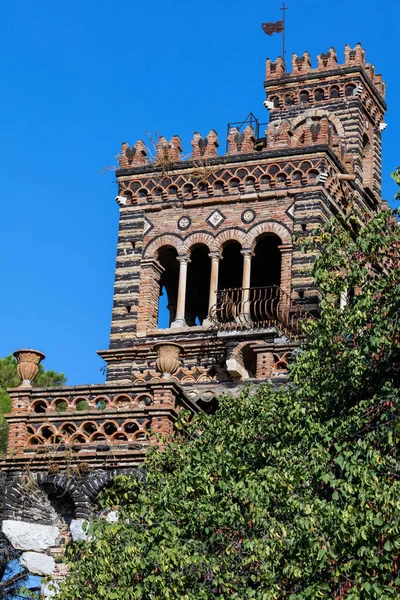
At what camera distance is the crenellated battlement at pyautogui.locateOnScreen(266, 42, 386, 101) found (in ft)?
127

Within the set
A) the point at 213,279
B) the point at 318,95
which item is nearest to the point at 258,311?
the point at 213,279

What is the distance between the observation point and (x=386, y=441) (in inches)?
754

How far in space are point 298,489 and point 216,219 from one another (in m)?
15.8

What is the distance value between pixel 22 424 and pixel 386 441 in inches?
332

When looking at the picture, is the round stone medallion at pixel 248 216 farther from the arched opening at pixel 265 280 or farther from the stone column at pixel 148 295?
the stone column at pixel 148 295

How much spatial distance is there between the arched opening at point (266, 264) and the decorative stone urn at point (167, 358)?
34.5ft

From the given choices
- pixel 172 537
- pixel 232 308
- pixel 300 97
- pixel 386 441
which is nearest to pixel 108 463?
pixel 172 537

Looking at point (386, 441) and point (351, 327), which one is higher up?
point (351, 327)

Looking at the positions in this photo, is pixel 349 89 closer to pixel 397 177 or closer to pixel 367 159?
pixel 367 159

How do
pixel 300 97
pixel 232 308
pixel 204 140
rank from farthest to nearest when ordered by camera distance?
pixel 300 97 → pixel 204 140 → pixel 232 308

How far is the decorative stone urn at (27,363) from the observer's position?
85.1 ft

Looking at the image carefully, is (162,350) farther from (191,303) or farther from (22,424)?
(191,303)

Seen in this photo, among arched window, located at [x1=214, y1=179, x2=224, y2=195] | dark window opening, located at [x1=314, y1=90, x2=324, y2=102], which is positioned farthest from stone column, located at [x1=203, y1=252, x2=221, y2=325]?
dark window opening, located at [x1=314, y1=90, x2=324, y2=102]

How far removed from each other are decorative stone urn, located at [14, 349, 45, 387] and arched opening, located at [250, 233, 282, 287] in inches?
414
